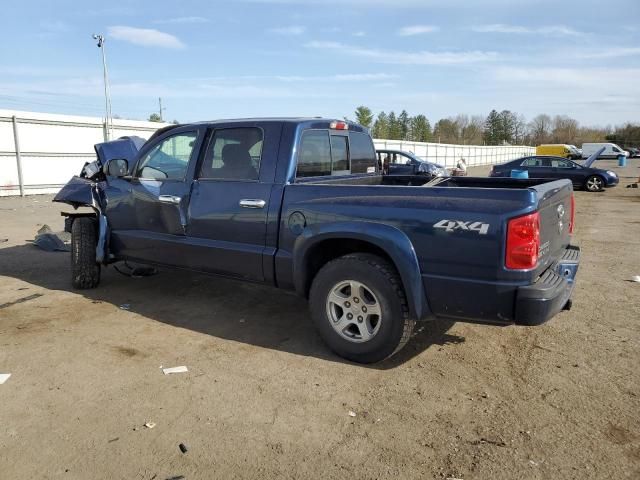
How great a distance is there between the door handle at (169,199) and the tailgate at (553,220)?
3230 mm

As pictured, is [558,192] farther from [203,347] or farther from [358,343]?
[203,347]

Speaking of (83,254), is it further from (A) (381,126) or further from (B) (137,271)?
(A) (381,126)

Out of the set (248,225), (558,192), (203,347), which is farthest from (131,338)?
(558,192)

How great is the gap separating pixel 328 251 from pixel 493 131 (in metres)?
113

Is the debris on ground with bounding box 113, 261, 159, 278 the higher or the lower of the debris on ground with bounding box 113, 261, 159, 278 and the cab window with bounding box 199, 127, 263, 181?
the lower

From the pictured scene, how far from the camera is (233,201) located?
15.0 feet

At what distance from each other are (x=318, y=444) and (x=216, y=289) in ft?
11.2

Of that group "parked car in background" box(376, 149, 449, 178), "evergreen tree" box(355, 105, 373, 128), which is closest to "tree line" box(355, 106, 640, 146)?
"evergreen tree" box(355, 105, 373, 128)

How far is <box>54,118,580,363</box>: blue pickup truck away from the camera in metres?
3.30

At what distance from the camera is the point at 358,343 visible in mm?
3871

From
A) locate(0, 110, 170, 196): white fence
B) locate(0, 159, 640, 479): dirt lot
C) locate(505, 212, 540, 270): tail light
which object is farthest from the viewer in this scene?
locate(0, 110, 170, 196): white fence

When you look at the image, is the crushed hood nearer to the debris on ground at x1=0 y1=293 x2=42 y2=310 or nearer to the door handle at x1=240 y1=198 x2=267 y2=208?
the debris on ground at x1=0 y1=293 x2=42 y2=310

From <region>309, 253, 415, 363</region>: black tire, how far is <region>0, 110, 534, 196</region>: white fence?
53.5 ft

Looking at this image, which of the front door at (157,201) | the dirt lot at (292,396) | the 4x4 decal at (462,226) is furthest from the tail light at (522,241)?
the front door at (157,201)
